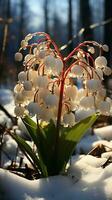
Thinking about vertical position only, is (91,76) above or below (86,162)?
above

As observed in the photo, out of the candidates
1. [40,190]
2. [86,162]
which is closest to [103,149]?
[86,162]

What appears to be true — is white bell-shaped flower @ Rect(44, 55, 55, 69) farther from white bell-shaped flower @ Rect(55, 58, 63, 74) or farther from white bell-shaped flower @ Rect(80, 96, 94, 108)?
white bell-shaped flower @ Rect(80, 96, 94, 108)

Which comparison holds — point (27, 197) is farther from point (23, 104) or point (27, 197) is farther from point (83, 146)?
point (83, 146)

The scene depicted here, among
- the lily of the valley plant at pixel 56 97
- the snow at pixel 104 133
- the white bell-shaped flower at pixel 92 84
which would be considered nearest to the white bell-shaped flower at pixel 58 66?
the lily of the valley plant at pixel 56 97

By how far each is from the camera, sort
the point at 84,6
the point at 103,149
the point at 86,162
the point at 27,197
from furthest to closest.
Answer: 1. the point at 84,6
2. the point at 103,149
3. the point at 86,162
4. the point at 27,197

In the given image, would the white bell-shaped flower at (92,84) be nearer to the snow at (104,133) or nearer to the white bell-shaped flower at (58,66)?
the white bell-shaped flower at (58,66)

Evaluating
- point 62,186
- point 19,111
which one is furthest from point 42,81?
point 62,186

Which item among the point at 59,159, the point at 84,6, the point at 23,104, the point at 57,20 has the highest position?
the point at 23,104
